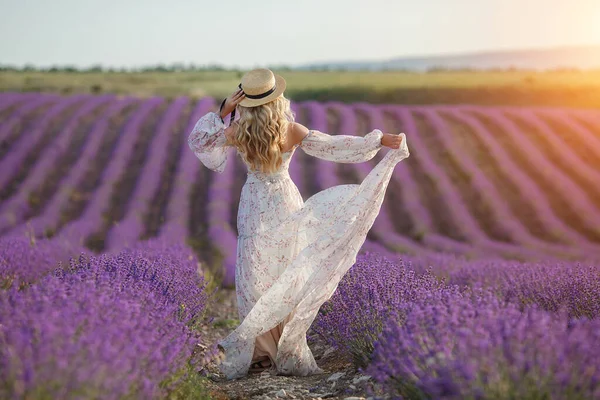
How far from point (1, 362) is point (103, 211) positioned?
9.69m

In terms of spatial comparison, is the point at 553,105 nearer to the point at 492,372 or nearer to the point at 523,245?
the point at 523,245

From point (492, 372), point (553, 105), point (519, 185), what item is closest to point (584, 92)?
point (553, 105)

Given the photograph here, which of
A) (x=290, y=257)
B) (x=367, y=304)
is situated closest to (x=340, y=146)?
(x=290, y=257)

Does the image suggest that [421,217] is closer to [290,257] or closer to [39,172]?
[39,172]

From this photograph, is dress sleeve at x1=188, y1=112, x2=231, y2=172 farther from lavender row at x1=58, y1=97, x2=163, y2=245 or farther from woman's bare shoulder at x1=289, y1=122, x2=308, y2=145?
Result: lavender row at x1=58, y1=97, x2=163, y2=245

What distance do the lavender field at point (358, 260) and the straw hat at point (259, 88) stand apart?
115 cm

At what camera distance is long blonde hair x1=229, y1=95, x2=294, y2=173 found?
4.33 m

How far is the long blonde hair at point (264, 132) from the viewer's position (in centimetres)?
433

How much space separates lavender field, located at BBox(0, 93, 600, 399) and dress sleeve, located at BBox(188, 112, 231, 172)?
77 centimetres

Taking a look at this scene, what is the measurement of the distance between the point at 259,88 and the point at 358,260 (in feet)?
5.70

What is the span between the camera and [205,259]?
9.30 m

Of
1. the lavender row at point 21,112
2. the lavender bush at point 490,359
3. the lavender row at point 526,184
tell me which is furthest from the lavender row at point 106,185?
the lavender row at point 526,184

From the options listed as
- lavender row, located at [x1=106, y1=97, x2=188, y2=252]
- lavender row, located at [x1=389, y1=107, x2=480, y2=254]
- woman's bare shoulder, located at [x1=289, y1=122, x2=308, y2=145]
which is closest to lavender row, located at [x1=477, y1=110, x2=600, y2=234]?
lavender row, located at [x1=389, y1=107, x2=480, y2=254]

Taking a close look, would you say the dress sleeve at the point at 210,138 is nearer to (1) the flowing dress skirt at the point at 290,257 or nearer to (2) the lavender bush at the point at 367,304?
(1) the flowing dress skirt at the point at 290,257
